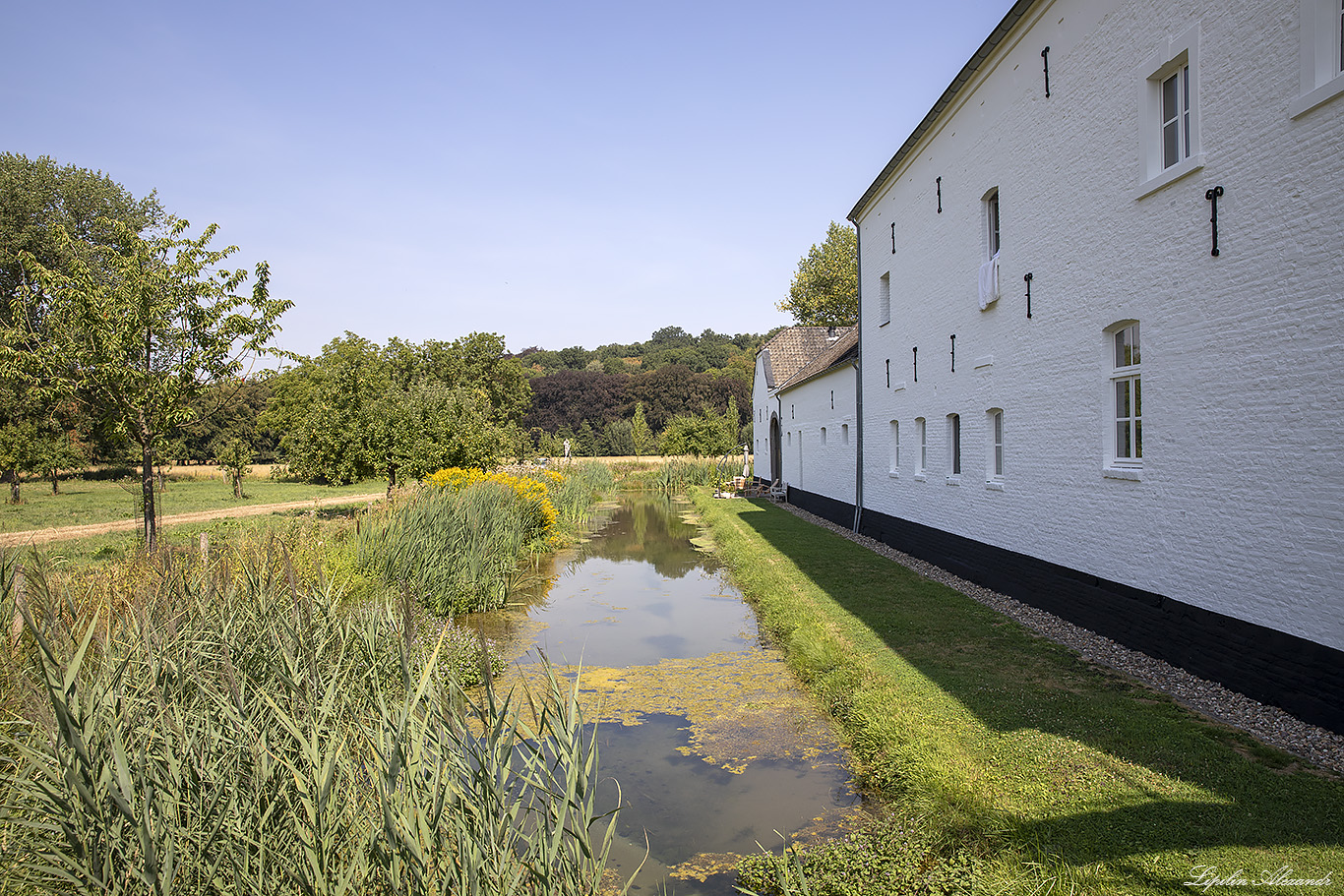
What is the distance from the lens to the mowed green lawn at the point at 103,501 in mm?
17297

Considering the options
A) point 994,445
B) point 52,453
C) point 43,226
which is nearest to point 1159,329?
point 994,445

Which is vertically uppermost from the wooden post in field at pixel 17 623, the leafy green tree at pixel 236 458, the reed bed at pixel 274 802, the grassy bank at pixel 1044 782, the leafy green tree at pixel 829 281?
the leafy green tree at pixel 829 281

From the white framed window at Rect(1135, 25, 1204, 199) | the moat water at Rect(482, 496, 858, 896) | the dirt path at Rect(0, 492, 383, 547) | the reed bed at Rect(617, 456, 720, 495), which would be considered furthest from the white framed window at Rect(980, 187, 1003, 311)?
the reed bed at Rect(617, 456, 720, 495)

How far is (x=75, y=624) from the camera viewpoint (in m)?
3.91

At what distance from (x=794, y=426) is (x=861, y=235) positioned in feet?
25.4

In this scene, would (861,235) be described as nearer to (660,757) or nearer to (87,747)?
(660,757)

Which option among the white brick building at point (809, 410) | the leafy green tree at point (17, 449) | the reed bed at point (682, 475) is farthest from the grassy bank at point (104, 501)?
the white brick building at point (809, 410)

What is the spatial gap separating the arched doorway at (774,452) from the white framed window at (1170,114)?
20374 millimetres

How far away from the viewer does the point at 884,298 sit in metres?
14.9

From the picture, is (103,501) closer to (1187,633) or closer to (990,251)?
(990,251)

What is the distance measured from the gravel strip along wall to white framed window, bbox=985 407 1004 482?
1.67 metres

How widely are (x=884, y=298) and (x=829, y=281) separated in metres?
25.2

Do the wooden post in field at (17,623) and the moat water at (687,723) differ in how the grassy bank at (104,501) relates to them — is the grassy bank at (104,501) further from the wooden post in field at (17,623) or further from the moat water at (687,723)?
the wooden post in field at (17,623)

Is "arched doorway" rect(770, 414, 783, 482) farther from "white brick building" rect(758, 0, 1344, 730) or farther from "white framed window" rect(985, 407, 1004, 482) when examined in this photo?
"white framed window" rect(985, 407, 1004, 482)
